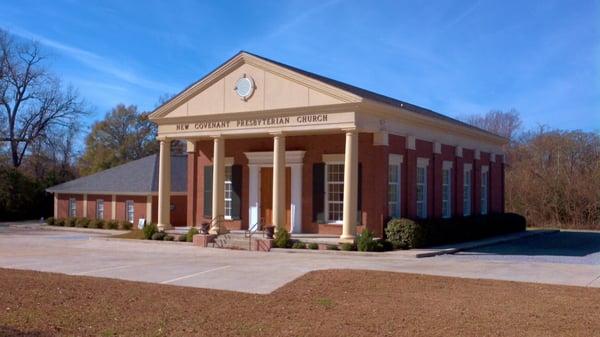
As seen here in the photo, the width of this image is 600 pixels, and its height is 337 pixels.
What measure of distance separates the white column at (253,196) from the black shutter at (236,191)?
1.50 ft

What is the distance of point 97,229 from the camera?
35.9m

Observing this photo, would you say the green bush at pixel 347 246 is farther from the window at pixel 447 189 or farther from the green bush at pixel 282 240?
the window at pixel 447 189

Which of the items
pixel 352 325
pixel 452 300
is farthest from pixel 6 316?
pixel 452 300

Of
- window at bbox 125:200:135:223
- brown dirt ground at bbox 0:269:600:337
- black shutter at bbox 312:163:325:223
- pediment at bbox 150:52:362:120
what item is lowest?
brown dirt ground at bbox 0:269:600:337

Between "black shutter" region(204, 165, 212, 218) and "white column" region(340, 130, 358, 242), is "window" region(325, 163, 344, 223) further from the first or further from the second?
"black shutter" region(204, 165, 212, 218)

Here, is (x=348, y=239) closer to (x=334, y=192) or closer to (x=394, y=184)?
(x=334, y=192)

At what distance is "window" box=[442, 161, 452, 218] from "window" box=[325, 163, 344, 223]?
5.67 metres

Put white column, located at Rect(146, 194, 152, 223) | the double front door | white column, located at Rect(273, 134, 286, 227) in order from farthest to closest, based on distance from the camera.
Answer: white column, located at Rect(146, 194, 152, 223) < the double front door < white column, located at Rect(273, 134, 286, 227)

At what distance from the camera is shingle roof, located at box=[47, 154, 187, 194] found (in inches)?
1403

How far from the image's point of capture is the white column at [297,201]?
23.5 metres

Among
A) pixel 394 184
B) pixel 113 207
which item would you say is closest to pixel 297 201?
pixel 394 184

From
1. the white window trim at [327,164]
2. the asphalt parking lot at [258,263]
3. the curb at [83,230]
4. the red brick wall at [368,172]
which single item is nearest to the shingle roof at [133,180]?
the curb at [83,230]

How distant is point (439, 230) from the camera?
72.2 feet

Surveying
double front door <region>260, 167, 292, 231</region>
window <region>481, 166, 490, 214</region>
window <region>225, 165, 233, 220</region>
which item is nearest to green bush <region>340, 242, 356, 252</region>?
double front door <region>260, 167, 292, 231</region>
